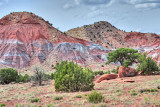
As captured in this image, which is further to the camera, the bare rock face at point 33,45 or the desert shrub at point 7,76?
the bare rock face at point 33,45

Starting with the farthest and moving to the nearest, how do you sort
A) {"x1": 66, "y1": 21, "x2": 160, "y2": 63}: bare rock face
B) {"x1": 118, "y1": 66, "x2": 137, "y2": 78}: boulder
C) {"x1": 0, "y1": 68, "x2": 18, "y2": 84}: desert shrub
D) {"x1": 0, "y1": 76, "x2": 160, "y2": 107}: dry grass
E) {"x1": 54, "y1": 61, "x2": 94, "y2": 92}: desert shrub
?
{"x1": 66, "y1": 21, "x2": 160, "y2": 63}: bare rock face, {"x1": 0, "y1": 68, "x2": 18, "y2": 84}: desert shrub, {"x1": 118, "y1": 66, "x2": 137, "y2": 78}: boulder, {"x1": 54, "y1": 61, "x2": 94, "y2": 92}: desert shrub, {"x1": 0, "y1": 76, "x2": 160, "y2": 107}: dry grass

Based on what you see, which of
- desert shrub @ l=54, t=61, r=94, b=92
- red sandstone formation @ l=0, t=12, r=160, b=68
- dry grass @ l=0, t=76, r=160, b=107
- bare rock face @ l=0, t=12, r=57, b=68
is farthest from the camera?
red sandstone formation @ l=0, t=12, r=160, b=68

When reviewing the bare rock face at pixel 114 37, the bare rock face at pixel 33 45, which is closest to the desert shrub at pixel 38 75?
the bare rock face at pixel 33 45

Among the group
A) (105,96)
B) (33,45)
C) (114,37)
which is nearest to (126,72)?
(105,96)

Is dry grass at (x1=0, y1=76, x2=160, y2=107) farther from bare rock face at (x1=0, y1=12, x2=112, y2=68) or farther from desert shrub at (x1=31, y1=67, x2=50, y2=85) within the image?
bare rock face at (x1=0, y1=12, x2=112, y2=68)

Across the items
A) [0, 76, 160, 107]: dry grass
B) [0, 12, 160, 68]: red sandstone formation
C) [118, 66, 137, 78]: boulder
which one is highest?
[0, 12, 160, 68]: red sandstone formation

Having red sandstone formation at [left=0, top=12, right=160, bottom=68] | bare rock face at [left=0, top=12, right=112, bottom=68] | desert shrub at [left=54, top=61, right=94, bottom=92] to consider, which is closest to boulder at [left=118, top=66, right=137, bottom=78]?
desert shrub at [left=54, top=61, right=94, bottom=92]

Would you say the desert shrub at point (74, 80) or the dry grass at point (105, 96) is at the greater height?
the desert shrub at point (74, 80)

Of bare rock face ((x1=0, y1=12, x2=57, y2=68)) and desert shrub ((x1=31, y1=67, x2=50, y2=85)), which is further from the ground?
bare rock face ((x1=0, y1=12, x2=57, y2=68))

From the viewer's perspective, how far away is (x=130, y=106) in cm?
893

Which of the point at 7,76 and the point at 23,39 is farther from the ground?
the point at 23,39

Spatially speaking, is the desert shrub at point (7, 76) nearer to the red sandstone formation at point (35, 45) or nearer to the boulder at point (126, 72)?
the boulder at point (126, 72)

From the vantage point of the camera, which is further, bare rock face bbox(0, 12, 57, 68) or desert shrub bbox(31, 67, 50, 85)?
bare rock face bbox(0, 12, 57, 68)

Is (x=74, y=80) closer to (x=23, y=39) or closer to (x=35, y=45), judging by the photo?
(x=35, y=45)
